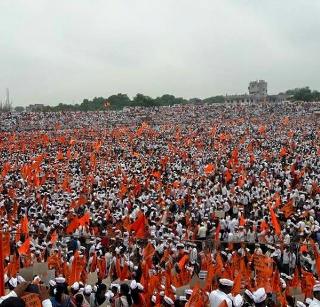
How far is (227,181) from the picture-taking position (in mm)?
16594

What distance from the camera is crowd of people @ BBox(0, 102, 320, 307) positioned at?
20.2 ft

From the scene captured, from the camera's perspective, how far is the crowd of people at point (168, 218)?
617 cm

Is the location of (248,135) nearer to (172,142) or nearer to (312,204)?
(172,142)

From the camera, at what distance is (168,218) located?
486 inches

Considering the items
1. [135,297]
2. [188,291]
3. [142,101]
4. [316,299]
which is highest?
[142,101]

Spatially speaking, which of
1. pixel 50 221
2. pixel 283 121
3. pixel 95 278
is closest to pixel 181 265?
pixel 95 278

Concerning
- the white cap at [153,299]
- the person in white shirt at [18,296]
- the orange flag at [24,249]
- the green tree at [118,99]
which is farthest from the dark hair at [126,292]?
the green tree at [118,99]

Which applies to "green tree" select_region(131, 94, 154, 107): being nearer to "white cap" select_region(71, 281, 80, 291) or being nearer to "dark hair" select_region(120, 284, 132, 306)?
"white cap" select_region(71, 281, 80, 291)

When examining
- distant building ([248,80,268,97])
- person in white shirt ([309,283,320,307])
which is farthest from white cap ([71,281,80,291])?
distant building ([248,80,268,97])

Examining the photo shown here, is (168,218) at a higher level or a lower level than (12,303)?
lower

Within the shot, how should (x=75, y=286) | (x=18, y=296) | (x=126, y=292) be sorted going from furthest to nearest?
1. (x=75, y=286)
2. (x=126, y=292)
3. (x=18, y=296)

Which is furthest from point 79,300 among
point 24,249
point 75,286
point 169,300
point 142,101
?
point 142,101

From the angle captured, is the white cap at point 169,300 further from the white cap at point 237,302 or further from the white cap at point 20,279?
the white cap at point 20,279

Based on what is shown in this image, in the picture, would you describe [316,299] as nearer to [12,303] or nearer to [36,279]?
[12,303]
